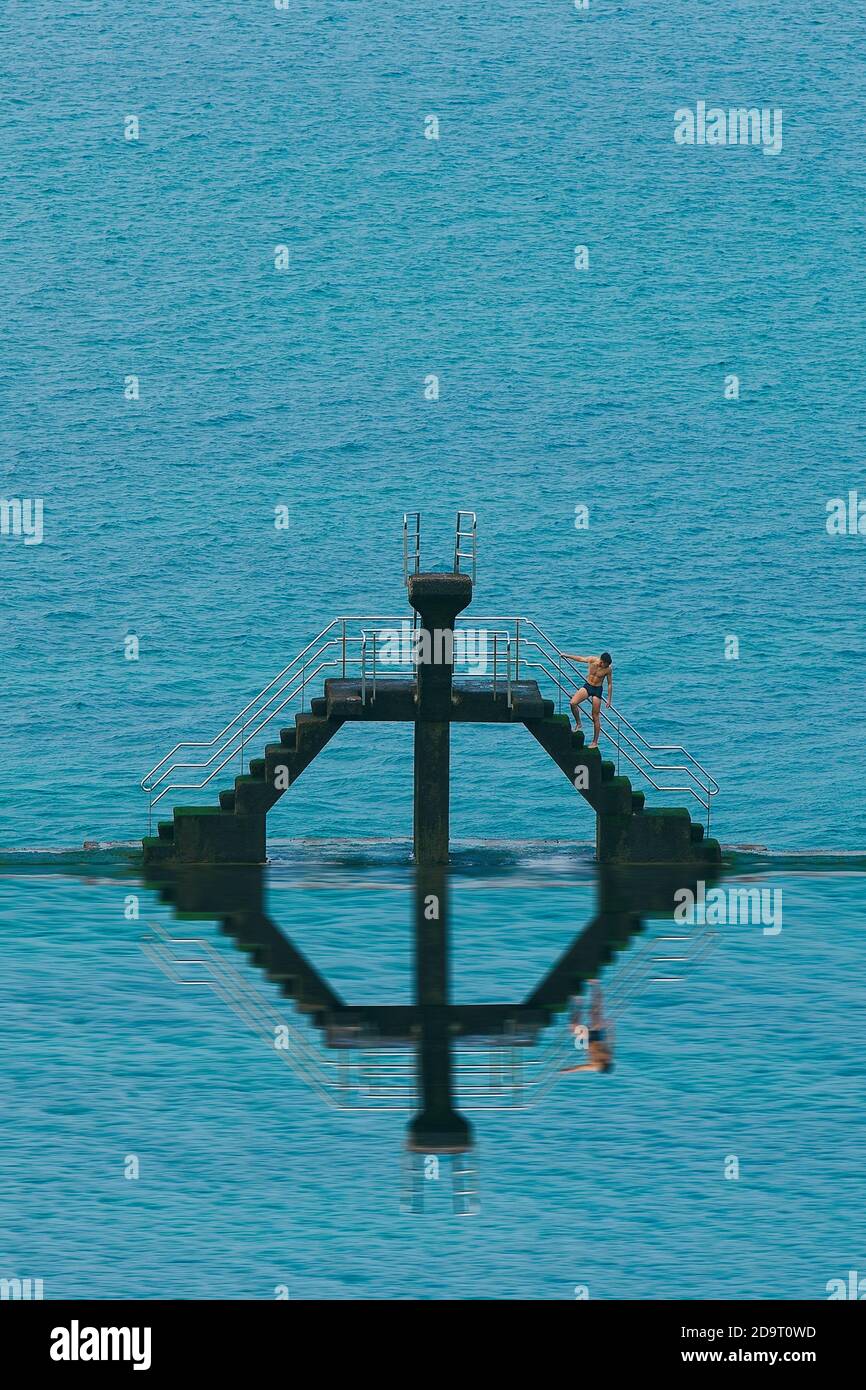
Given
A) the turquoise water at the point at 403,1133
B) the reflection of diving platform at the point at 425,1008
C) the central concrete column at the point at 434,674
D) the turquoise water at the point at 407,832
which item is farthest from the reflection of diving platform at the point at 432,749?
the turquoise water at the point at 407,832

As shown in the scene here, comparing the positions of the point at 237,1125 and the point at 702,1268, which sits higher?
the point at 237,1125

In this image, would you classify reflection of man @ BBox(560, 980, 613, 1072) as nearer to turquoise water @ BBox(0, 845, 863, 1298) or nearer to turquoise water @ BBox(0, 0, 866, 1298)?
turquoise water @ BBox(0, 845, 863, 1298)

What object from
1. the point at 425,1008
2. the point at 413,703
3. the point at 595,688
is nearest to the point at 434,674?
the point at 413,703

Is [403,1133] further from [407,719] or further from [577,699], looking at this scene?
[577,699]

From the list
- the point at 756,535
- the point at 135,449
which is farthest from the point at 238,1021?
the point at 135,449

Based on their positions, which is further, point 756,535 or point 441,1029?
point 756,535
